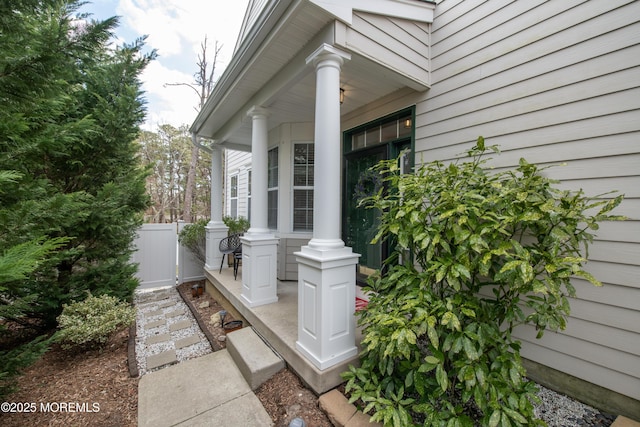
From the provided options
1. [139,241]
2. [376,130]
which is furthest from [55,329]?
[376,130]

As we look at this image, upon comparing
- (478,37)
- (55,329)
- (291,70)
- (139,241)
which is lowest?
(55,329)

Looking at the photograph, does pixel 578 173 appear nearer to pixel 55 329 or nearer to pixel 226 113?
pixel 226 113

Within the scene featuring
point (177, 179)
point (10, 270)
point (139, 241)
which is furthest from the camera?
point (177, 179)

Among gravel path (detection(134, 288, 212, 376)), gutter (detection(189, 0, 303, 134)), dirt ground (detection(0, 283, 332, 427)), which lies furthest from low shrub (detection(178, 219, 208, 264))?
dirt ground (detection(0, 283, 332, 427))

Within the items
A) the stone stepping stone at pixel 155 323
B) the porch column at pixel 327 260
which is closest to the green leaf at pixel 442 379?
the porch column at pixel 327 260

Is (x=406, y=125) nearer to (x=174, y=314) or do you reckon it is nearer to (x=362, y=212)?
(x=362, y=212)

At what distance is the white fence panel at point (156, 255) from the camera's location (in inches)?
204

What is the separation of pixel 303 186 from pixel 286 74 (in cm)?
220

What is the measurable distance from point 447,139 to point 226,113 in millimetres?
3452

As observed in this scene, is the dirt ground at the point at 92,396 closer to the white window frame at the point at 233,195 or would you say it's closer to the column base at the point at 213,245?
the column base at the point at 213,245

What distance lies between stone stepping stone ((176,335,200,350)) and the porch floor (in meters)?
0.59

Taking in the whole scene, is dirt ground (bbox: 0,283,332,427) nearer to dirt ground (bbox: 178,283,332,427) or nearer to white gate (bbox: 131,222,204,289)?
dirt ground (bbox: 178,283,332,427)

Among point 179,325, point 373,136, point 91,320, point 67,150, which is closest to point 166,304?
point 179,325

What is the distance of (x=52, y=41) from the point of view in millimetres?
1793
